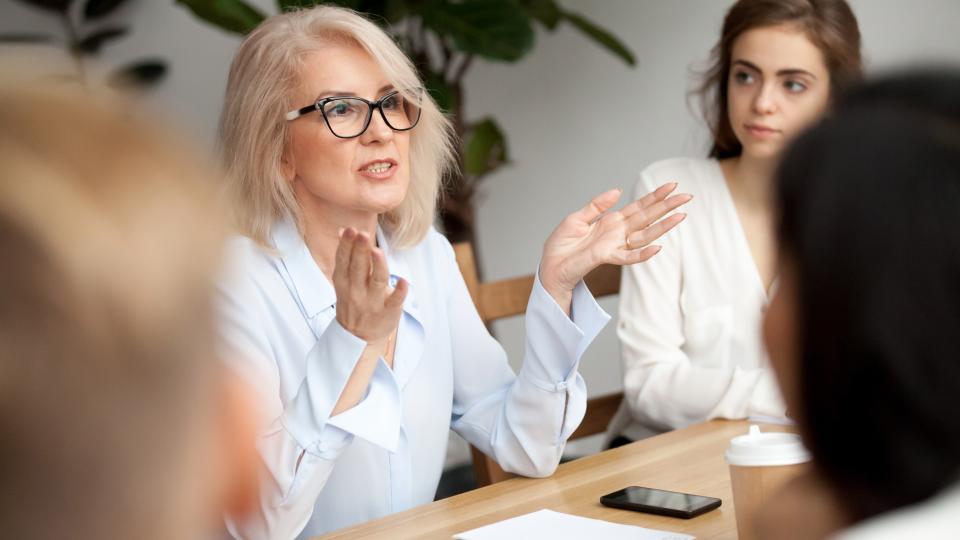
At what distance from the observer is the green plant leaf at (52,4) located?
3732mm

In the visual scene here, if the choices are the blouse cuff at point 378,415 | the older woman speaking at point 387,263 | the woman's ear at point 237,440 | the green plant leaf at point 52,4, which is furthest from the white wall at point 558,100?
the woman's ear at point 237,440

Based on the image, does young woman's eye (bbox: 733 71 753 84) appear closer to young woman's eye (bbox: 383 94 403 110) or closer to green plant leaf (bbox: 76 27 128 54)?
young woman's eye (bbox: 383 94 403 110)

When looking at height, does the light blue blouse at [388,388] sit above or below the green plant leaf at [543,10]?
below

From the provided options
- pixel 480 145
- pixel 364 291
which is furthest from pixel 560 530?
pixel 480 145

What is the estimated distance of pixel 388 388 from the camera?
1533mm

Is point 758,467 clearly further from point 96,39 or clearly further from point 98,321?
point 96,39

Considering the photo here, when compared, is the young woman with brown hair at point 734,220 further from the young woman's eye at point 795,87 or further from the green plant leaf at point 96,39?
the green plant leaf at point 96,39

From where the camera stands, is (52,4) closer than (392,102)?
No

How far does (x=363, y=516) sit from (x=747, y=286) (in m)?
1.00

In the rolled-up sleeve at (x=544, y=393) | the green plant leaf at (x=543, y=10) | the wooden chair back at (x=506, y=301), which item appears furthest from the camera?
the green plant leaf at (x=543, y=10)

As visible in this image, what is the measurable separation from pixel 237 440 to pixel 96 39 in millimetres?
3659

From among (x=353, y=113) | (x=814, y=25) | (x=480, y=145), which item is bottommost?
(x=480, y=145)

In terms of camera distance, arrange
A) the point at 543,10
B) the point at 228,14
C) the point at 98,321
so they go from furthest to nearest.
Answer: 1. the point at 543,10
2. the point at 228,14
3. the point at 98,321

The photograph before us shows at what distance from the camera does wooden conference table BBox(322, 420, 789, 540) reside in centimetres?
132
